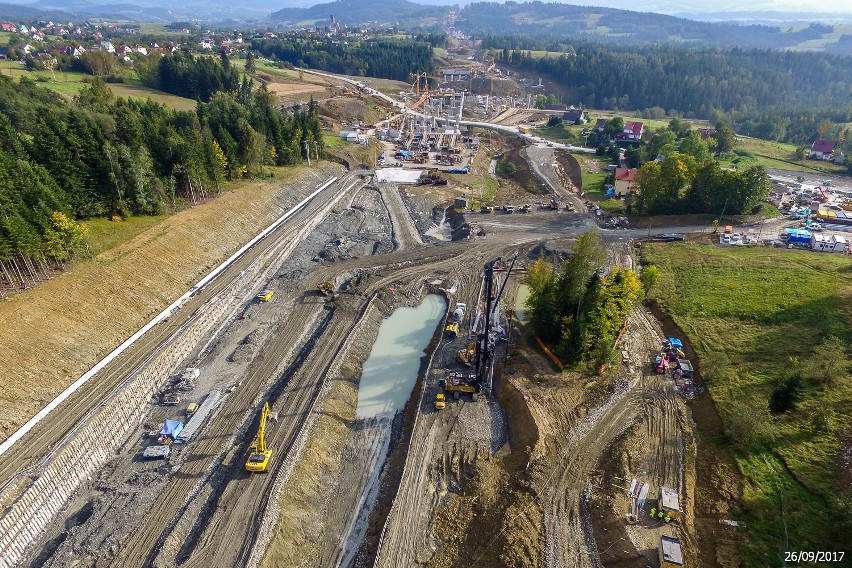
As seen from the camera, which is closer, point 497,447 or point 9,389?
point 9,389

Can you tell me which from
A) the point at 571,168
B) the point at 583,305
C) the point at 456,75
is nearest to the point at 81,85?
the point at 571,168

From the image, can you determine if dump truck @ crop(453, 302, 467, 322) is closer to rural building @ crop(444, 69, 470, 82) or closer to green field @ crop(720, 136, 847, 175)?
green field @ crop(720, 136, 847, 175)

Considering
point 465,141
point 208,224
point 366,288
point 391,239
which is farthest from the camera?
point 465,141

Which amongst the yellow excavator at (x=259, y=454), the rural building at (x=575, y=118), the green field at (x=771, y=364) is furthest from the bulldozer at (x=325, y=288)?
the rural building at (x=575, y=118)

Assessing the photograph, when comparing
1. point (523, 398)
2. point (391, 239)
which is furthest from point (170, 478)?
point (391, 239)

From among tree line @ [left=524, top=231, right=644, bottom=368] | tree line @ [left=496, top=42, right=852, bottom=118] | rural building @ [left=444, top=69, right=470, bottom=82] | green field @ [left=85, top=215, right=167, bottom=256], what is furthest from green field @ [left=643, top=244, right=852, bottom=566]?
rural building @ [left=444, top=69, right=470, bottom=82]

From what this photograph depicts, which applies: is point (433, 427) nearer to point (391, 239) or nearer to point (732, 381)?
point (732, 381)

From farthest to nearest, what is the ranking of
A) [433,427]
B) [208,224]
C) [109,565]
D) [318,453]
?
[208,224] → [433,427] → [318,453] → [109,565]

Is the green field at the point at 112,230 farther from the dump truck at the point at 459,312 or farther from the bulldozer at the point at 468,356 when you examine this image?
the bulldozer at the point at 468,356
